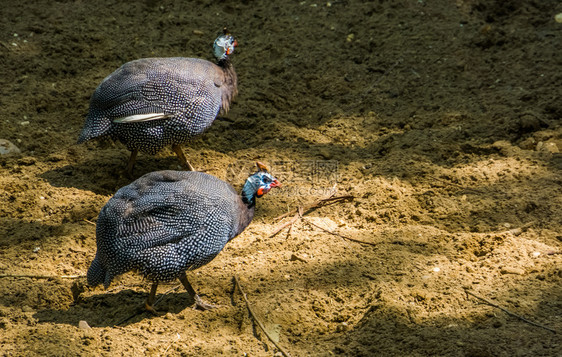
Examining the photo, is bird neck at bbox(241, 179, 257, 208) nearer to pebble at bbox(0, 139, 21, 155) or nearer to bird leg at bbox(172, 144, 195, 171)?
bird leg at bbox(172, 144, 195, 171)

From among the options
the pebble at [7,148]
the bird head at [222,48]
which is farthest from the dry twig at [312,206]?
the pebble at [7,148]

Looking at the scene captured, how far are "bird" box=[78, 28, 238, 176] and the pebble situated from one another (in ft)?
2.35

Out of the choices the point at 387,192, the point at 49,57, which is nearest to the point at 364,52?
the point at 387,192

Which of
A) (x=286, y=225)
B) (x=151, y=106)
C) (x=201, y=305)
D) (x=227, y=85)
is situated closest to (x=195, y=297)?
(x=201, y=305)

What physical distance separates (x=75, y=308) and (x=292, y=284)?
1319 mm

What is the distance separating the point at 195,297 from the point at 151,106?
5.80 feet

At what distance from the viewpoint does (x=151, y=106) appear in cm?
494

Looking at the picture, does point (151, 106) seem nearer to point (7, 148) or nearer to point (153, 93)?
point (153, 93)

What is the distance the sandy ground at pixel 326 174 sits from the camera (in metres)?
3.49

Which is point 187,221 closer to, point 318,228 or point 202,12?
point 318,228

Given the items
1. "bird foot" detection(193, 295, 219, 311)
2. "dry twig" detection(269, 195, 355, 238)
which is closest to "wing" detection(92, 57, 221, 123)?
"dry twig" detection(269, 195, 355, 238)

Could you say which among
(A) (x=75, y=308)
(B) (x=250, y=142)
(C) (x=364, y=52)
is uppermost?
(C) (x=364, y=52)

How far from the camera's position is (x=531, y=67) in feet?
19.6

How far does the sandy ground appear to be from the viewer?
11.5 ft
